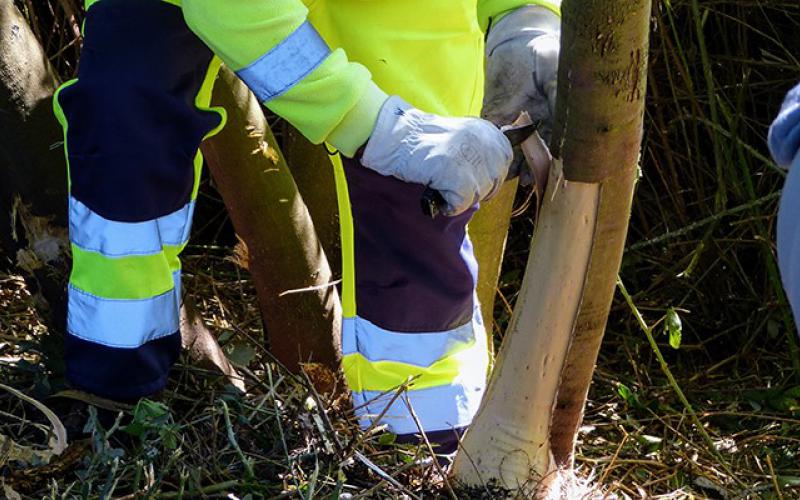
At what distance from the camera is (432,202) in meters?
1.67

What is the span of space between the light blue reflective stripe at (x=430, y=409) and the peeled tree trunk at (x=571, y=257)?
243mm

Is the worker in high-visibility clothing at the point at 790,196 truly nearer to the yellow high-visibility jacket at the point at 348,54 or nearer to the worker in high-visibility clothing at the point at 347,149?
the worker in high-visibility clothing at the point at 347,149

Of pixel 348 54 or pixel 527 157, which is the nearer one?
pixel 527 157

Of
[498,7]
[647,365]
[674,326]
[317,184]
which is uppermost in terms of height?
[498,7]

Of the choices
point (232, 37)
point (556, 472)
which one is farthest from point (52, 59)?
point (556, 472)

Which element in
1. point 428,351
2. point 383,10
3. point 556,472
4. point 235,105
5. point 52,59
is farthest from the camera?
point 52,59

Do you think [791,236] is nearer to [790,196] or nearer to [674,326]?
[790,196]

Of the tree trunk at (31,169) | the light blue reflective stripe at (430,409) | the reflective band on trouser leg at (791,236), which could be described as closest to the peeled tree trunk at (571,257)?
the light blue reflective stripe at (430,409)

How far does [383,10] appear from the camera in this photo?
1.87 m

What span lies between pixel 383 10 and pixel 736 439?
1304 mm

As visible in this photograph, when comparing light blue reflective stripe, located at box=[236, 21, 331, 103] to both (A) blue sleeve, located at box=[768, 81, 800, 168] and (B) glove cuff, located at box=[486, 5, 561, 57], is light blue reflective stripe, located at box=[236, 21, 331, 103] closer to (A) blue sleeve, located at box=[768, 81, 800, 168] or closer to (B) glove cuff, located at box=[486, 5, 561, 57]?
(B) glove cuff, located at box=[486, 5, 561, 57]

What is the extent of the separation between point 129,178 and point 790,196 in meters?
1.06

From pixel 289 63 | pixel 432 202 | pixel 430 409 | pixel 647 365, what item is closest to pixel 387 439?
pixel 430 409

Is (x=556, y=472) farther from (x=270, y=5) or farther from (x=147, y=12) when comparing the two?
(x=147, y=12)
